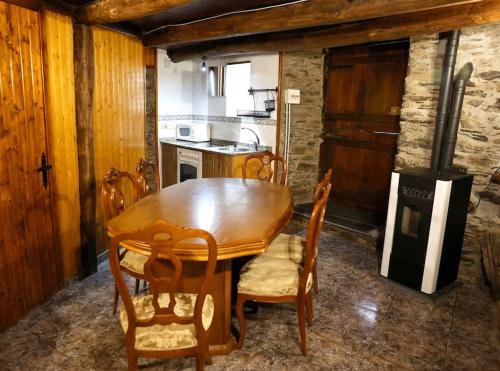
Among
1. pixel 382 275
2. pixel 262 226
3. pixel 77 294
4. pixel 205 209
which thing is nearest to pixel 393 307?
pixel 382 275

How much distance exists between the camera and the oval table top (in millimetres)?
1778

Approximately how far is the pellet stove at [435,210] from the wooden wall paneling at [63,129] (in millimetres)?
2557

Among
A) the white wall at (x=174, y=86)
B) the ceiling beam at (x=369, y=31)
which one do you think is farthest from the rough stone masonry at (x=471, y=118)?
the white wall at (x=174, y=86)

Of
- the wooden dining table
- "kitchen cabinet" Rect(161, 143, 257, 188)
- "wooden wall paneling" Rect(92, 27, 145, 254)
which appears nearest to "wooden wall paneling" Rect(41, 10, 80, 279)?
"wooden wall paneling" Rect(92, 27, 145, 254)

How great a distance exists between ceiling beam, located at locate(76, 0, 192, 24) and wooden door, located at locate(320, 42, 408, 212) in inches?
108

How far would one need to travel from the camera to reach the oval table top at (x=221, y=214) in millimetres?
1778

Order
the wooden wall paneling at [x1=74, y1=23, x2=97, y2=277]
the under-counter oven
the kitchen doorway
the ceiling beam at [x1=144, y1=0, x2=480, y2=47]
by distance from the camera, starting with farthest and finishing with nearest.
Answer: the under-counter oven
the kitchen doorway
the wooden wall paneling at [x1=74, y1=23, x2=97, y2=277]
the ceiling beam at [x1=144, y1=0, x2=480, y2=47]

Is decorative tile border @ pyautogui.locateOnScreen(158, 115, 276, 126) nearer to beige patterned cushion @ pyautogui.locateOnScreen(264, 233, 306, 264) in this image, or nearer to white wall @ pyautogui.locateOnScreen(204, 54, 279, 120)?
white wall @ pyautogui.locateOnScreen(204, 54, 279, 120)

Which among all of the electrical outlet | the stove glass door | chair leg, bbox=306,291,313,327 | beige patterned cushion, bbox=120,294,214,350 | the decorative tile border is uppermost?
the electrical outlet

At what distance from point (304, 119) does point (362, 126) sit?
72cm

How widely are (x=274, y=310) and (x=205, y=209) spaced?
910mm

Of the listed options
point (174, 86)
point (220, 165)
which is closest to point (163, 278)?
point (220, 165)

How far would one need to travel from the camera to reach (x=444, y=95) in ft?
9.83

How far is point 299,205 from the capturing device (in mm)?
4785
